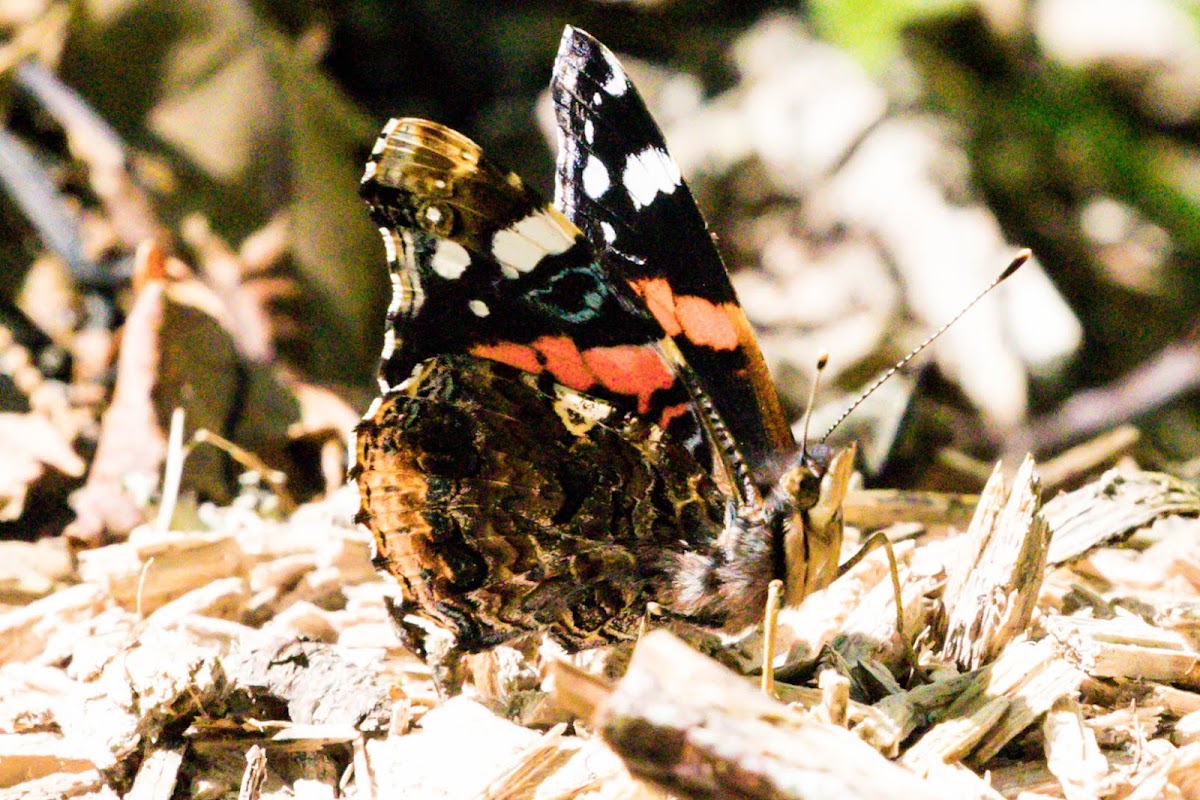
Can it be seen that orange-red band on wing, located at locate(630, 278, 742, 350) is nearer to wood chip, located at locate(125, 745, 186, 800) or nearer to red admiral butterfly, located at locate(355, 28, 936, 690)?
red admiral butterfly, located at locate(355, 28, 936, 690)

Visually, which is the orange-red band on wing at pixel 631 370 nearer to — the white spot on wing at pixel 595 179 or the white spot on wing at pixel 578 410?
the white spot on wing at pixel 578 410

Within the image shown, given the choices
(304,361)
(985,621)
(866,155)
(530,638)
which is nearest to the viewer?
(985,621)

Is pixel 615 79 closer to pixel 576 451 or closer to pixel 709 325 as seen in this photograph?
pixel 709 325

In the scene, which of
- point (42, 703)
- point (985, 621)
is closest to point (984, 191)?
point (985, 621)

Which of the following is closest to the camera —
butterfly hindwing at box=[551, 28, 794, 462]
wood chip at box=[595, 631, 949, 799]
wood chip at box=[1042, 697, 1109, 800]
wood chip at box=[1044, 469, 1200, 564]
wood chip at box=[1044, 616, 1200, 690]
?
wood chip at box=[595, 631, 949, 799]

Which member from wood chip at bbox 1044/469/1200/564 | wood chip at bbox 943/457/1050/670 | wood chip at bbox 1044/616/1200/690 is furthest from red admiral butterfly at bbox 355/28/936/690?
wood chip at bbox 1044/469/1200/564

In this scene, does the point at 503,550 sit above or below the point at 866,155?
below

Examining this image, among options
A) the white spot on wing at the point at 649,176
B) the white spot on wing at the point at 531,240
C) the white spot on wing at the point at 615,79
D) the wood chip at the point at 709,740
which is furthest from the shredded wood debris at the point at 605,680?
the white spot on wing at the point at 615,79

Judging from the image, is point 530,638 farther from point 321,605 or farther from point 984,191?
point 984,191
